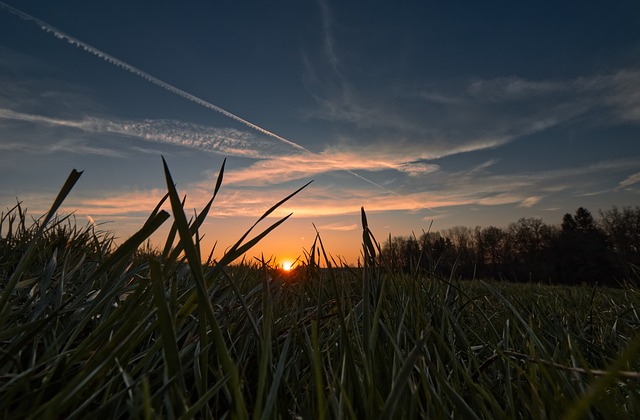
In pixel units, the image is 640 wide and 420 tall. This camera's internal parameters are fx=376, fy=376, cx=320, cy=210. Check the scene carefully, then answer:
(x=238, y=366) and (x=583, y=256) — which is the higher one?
(x=583, y=256)

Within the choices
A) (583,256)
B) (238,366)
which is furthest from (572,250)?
(238,366)

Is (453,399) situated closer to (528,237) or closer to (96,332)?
(96,332)

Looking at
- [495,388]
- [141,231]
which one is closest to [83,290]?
[141,231]

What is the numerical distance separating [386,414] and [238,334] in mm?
645

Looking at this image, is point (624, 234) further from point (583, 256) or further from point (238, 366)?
point (238, 366)

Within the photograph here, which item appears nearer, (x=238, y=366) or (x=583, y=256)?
(x=238, y=366)

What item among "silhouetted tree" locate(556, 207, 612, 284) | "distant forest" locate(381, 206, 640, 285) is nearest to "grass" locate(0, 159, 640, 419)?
"distant forest" locate(381, 206, 640, 285)

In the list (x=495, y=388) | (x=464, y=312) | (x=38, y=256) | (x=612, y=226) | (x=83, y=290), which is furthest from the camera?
(x=612, y=226)

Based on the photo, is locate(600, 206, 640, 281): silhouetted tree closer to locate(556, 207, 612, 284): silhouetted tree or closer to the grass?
locate(556, 207, 612, 284): silhouetted tree

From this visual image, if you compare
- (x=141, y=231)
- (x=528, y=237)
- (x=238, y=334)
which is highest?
(x=528, y=237)

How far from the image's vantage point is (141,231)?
0.72 metres

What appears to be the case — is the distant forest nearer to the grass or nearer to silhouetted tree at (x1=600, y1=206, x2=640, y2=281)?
silhouetted tree at (x1=600, y1=206, x2=640, y2=281)

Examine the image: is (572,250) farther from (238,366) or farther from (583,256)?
(238,366)

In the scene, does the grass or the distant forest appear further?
the distant forest
